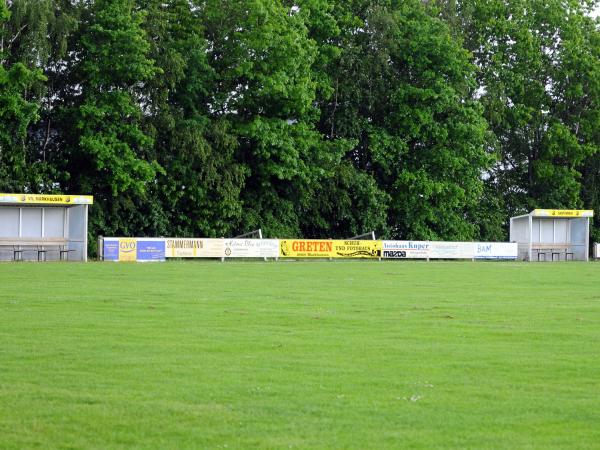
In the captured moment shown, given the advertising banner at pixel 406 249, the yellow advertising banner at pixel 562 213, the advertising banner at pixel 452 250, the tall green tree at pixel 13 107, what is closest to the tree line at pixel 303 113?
the tall green tree at pixel 13 107

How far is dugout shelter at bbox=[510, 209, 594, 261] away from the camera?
67000 mm

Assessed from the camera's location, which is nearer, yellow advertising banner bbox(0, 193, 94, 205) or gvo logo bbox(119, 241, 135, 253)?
yellow advertising banner bbox(0, 193, 94, 205)

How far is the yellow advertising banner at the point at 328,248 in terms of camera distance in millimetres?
58219

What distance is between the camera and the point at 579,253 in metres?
68.7

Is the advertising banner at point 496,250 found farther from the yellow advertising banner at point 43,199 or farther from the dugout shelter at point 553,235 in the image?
the yellow advertising banner at point 43,199

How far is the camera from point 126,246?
51000 mm

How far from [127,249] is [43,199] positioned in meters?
5.11

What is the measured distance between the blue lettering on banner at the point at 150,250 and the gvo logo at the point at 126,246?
298 mm

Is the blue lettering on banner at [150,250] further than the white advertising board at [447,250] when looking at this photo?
No

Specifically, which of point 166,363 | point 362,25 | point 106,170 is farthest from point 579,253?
point 166,363

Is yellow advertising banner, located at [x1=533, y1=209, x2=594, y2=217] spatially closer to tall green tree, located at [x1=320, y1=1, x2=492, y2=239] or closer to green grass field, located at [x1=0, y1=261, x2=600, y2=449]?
tall green tree, located at [x1=320, y1=1, x2=492, y2=239]

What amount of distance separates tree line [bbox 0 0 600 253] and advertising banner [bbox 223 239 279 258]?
158 inches

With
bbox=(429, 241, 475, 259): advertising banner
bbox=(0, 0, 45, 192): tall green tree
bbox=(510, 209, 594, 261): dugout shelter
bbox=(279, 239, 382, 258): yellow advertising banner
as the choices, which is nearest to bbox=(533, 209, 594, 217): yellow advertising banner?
bbox=(510, 209, 594, 261): dugout shelter

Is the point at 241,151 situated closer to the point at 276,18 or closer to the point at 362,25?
the point at 276,18
